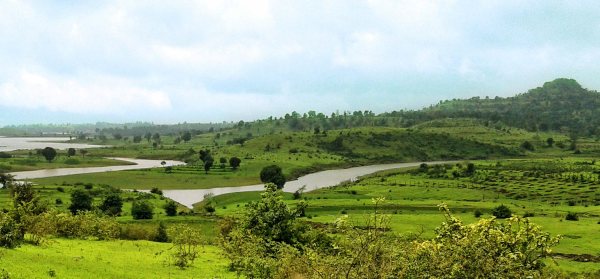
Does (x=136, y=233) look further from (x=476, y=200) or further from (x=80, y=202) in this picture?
(x=476, y=200)

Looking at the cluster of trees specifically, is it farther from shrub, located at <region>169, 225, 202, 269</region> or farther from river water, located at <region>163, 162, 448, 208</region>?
river water, located at <region>163, 162, 448, 208</region>

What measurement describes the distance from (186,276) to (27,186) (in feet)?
107

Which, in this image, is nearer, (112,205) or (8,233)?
(8,233)

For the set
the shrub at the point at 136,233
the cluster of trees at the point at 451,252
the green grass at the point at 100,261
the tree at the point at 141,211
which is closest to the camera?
the cluster of trees at the point at 451,252

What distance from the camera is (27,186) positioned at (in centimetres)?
5972

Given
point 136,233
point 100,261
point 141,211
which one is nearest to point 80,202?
point 141,211

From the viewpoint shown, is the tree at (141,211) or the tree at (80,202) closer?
the tree at (141,211)

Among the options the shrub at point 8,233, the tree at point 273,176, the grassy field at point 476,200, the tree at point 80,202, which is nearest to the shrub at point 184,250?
the shrub at point 8,233

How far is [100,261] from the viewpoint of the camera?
39.7 meters

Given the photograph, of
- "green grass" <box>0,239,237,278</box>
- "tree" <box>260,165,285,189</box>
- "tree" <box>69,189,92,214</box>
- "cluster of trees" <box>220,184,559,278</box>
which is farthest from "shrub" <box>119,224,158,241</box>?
"tree" <box>260,165,285,189</box>

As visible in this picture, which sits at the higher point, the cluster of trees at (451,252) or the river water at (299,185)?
the cluster of trees at (451,252)

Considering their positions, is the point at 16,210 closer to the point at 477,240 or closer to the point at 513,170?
the point at 477,240

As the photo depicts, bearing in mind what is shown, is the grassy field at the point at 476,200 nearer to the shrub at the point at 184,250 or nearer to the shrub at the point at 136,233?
the shrub at the point at 136,233

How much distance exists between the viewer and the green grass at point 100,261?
107 feet
